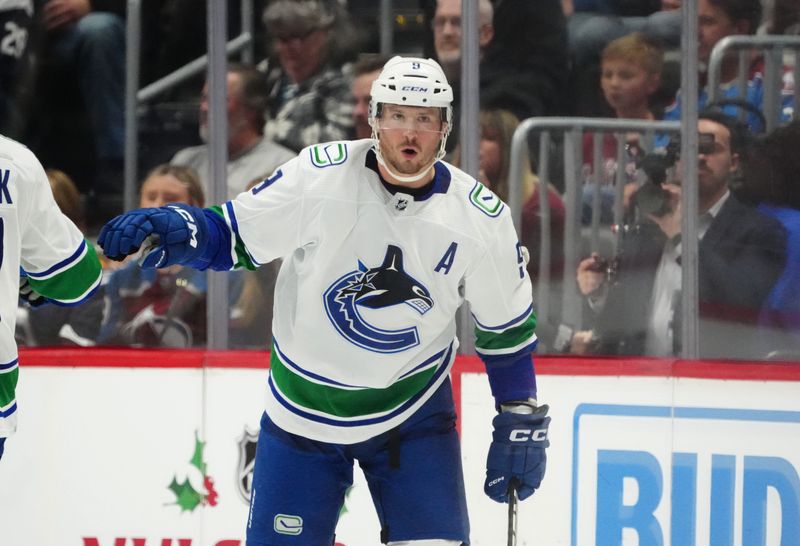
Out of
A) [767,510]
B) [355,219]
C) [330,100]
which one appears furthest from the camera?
[330,100]

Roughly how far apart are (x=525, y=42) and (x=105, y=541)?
1.95 m

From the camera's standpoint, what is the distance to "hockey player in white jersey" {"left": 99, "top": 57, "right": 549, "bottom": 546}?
2.83m

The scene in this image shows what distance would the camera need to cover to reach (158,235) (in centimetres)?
268

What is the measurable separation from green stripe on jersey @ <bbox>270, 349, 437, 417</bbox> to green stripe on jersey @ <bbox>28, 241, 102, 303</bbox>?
52 centimetres

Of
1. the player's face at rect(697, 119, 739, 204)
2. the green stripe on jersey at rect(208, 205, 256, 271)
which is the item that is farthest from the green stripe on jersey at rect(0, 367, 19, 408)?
the player's face at rect(697, 119, 739, 204)

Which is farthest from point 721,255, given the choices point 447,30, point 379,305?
point 379,305

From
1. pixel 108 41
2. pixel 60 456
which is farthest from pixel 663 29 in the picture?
pixel 60 456

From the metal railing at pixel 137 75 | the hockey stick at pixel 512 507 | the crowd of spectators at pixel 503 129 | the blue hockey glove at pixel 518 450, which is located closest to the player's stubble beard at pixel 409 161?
the blue hockey glove at pixel 518 450

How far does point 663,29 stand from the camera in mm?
3861

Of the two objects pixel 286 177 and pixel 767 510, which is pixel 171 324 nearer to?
pixel 286 177

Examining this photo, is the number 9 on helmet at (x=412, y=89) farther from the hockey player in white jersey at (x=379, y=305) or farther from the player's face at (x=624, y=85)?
the player's face at (x=624, y=85)

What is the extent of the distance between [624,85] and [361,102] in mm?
805

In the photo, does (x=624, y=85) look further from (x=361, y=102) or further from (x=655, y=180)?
(x=361, y=102)

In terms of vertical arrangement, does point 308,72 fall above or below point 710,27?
below
